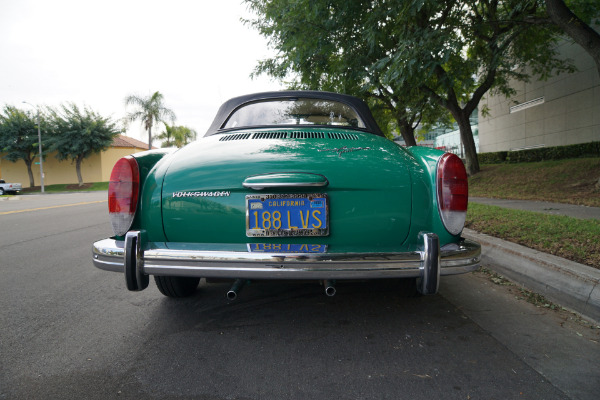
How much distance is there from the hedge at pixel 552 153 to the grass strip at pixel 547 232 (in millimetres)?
10096

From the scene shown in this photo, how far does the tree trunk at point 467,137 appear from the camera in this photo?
13555 millimetres

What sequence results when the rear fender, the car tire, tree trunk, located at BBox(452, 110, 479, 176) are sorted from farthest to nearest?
1. tree trunk, located at BBox(452, 110, 479, 176)
2. the car tire
3. the rear fender

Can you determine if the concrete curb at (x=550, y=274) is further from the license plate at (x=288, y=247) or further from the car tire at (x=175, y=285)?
the car tire at (x=175, y=285)

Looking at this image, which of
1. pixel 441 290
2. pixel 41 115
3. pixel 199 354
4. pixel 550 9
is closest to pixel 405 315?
pixel 441 290

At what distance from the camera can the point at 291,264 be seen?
1.77 m

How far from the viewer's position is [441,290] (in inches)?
118

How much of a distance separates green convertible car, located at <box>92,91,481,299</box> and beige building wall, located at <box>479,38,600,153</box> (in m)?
15.5

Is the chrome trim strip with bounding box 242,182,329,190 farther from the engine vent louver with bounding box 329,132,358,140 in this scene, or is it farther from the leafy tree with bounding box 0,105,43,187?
the leafy tree with bounding box 0,105,43,187

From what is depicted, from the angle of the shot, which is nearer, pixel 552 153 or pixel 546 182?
pixel 546 182

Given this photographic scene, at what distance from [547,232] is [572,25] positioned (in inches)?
218

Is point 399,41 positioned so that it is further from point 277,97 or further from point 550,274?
point 550,274

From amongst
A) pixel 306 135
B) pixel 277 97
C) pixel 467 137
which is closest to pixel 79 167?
pixel 467 137

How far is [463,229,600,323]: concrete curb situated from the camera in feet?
7.97

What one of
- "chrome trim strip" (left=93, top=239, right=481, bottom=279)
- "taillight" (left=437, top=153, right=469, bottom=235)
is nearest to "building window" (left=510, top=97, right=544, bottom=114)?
"taillight" (left=437, top=153, right=469, bottom=235)
